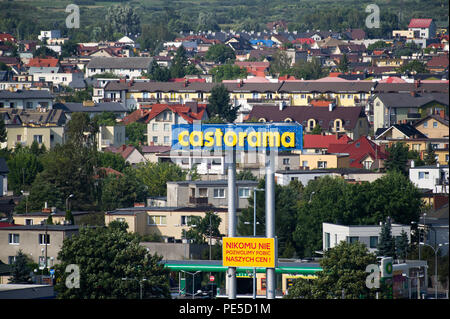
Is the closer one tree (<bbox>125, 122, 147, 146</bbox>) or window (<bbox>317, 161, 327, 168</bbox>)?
window (<bbox>317, 161, 327, 168</bbox>)

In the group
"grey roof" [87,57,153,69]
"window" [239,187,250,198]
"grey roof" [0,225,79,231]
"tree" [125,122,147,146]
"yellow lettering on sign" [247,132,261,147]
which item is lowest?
"grey roof" [0,225,79,231]

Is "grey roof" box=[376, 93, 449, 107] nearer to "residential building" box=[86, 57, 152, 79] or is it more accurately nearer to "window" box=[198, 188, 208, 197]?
"window" box=[198, 188, 208, 197]

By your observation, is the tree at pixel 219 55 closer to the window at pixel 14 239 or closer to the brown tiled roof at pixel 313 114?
the brown tiled roof at pixel 313 114

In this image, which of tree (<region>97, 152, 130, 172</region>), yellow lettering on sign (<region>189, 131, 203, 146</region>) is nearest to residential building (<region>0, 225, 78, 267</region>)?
yellow lettering on sign (<region>189, 131, 203, 146</region>)

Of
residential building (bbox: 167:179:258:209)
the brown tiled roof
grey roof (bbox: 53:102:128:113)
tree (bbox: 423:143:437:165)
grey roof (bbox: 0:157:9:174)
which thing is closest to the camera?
residential building (bbox: 167:179:258:209)

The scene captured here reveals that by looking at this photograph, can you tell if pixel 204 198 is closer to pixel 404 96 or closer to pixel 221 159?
pixel 221 159

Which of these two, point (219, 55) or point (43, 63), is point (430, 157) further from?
point (219, 55)

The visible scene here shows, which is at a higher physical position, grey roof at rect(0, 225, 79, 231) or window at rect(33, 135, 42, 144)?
window at rect(33, 135, 42, 144)
